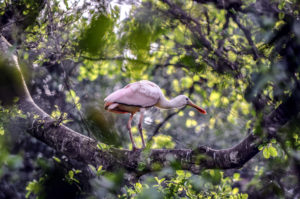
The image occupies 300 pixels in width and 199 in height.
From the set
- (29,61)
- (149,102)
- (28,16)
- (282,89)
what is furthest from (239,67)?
(29,61)

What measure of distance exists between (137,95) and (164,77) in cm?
137

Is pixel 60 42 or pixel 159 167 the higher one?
pixel 60 42

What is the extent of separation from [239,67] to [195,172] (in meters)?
0.87

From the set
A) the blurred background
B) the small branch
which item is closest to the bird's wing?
the blurred background

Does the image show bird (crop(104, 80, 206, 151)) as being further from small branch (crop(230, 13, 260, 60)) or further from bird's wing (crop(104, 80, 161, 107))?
small branch (crop(230, 13, 260, 60))

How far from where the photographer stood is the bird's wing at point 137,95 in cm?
248

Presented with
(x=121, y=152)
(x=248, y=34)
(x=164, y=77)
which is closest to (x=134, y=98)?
(x=121, y=152)

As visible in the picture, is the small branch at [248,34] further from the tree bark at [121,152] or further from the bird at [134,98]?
the bird at [134,98]

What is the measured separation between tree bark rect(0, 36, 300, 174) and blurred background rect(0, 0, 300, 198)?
8cm

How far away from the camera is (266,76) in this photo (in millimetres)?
978

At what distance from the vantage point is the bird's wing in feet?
8.13

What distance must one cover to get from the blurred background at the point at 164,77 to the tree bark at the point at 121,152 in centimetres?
8

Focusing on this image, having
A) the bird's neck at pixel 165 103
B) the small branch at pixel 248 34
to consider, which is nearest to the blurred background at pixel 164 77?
the small branch at pixel 248 34

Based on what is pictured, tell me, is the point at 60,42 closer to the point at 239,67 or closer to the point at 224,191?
the point at 239,67
